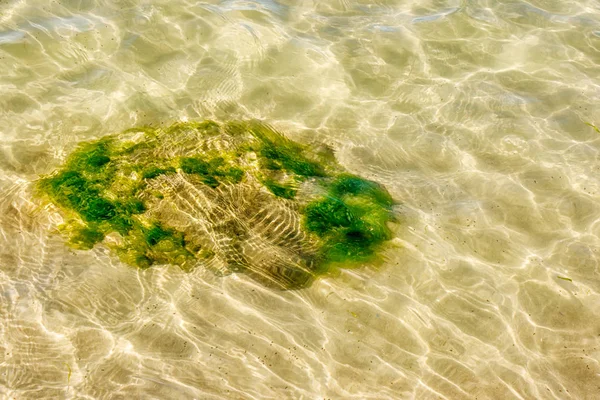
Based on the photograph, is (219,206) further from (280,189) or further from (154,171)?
(154,171)

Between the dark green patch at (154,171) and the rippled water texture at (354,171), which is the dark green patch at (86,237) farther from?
the dark green patch at (154,171)

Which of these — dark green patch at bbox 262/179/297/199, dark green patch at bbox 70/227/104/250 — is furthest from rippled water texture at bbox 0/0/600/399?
dark green patch at bbox 262/179/297/199

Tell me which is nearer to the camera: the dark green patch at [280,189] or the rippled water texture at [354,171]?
the rippled water texture at [354,171]

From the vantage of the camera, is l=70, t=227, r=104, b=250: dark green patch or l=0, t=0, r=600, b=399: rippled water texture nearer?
l=0, t=0, r=600, b=399: rippled water texture

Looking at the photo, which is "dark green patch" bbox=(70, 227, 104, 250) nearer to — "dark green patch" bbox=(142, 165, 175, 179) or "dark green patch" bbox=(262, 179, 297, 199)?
"dark green patch" bbox=(142, 165, 175, 179)

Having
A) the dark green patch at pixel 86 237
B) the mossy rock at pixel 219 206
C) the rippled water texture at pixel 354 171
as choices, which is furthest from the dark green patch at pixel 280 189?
the dark green patch at pixel 86 237

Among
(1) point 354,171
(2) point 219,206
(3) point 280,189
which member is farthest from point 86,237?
(1) point 354,171
